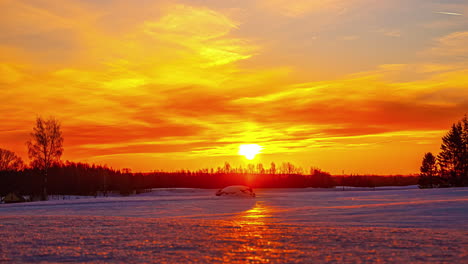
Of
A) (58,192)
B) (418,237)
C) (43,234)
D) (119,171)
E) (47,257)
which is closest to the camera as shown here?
(47,257)

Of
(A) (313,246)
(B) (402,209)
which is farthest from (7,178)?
(A) (313,246)

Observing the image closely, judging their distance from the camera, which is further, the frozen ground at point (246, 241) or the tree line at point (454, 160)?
the tree line at point (454, 160)

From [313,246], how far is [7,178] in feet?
221

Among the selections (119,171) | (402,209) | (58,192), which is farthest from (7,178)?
(402,209)

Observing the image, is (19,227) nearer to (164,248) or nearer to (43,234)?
(43,234)

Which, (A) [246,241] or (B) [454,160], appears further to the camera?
(B) [454,160]

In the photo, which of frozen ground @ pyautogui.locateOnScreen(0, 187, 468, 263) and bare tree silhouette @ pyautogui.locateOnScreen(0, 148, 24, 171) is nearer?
frozen ground @ pyautogui.locateOnScreen(0, 187, 468, 263)

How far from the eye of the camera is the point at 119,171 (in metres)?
116

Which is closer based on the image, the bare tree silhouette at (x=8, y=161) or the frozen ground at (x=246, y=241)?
the frozen ground at (x=246, y=241)

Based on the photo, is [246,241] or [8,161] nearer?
[246,241]

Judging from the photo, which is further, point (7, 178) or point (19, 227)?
point (7, 178)

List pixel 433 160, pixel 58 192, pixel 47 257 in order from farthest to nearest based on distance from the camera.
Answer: pixel 433 160 < pixel 58 192 < pixel 47 257

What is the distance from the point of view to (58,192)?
215 feet

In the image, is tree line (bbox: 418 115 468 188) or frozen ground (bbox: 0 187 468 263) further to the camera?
tree line (bbox: 418 115 468 188)
